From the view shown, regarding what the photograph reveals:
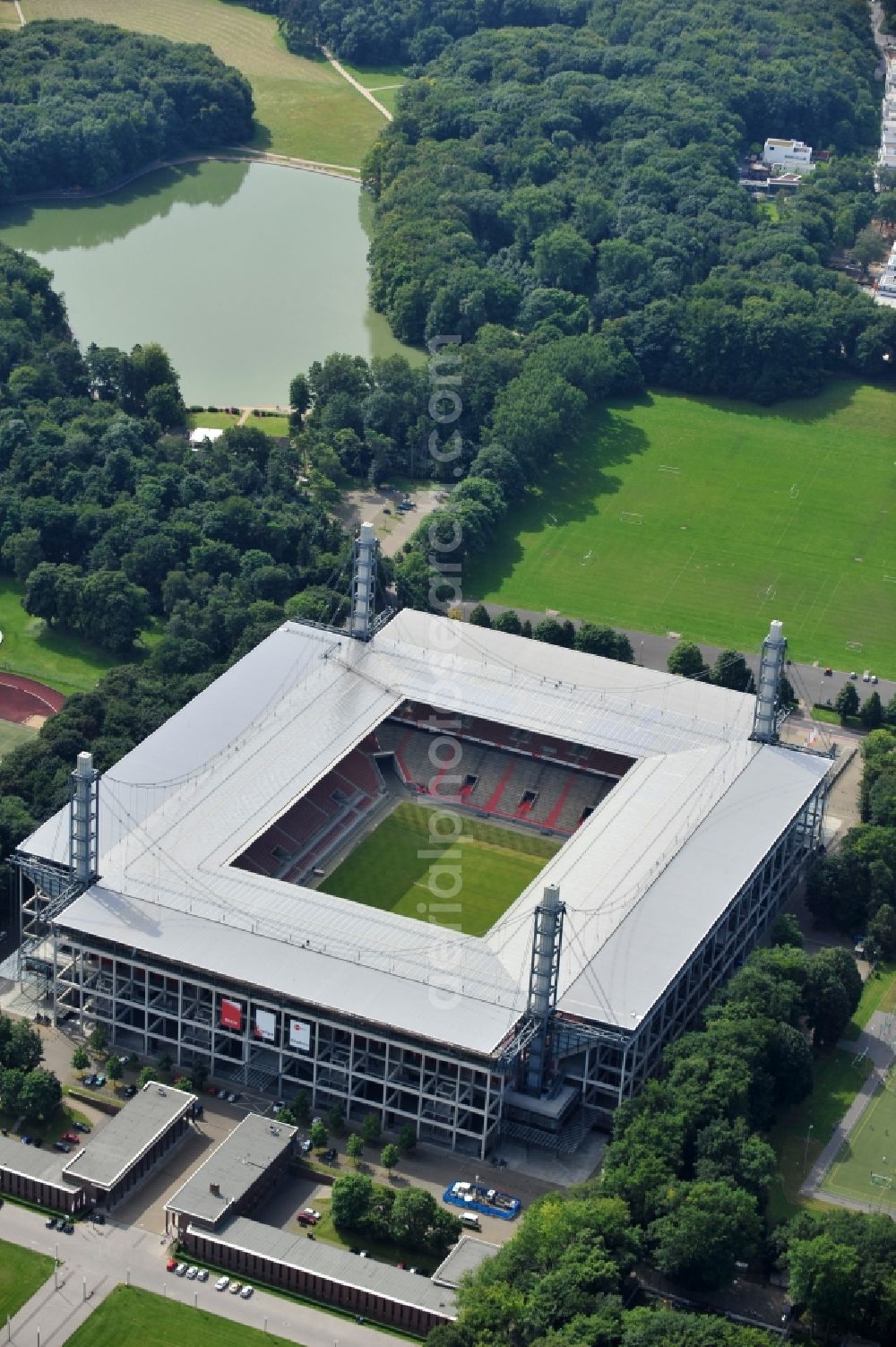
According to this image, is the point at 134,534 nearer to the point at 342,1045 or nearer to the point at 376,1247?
the point at 342,1045

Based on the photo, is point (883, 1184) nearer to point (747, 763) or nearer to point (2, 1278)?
point (747, 763)

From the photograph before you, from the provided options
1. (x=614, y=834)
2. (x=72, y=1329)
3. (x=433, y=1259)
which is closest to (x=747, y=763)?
(x=614, y=834)

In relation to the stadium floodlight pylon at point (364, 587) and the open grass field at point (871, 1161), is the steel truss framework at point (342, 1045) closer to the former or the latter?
the open grass field at point (871, 1161)

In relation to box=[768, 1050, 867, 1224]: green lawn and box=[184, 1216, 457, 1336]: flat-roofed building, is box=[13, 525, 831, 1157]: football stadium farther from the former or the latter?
box=[184, 1216, 457, 1336]: flat-roofed building

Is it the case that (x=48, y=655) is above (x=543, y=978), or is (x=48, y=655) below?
below

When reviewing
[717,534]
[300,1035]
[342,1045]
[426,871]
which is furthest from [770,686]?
[717,534]

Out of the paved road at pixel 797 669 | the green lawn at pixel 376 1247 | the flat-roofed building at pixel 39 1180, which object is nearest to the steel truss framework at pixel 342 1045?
the green lawn at pixel 376 1247
